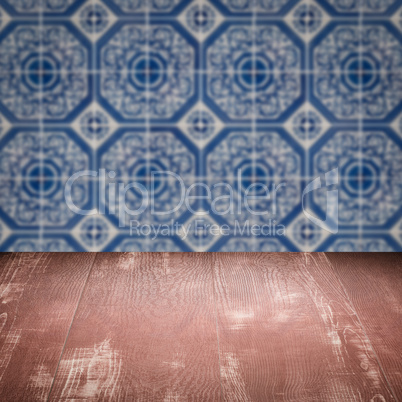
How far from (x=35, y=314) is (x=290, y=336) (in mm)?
489

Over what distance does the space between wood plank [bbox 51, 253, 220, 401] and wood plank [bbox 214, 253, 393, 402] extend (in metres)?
0.03

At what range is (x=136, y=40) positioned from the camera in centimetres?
142

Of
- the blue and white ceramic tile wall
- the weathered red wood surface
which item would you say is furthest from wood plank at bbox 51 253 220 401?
the blue and white ceramic tile wall

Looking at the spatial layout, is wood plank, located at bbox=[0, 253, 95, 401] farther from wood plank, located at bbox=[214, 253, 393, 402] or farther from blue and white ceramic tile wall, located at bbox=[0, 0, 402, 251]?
wood plank, located at bbox=[214, 253, 393, 402]

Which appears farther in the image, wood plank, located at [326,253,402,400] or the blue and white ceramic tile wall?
the blue and white ceramic tile wall

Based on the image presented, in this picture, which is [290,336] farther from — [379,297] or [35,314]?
[35,314]

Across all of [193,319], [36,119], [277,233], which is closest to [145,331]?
[193,319]

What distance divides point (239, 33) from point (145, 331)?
0.77 meters

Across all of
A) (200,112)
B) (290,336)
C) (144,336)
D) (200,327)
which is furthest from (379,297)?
(200,112)

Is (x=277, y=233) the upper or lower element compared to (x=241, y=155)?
lower

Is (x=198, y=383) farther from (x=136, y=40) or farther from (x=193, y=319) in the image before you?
(x=136, y=40)

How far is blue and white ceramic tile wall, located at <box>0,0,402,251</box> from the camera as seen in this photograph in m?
1.42

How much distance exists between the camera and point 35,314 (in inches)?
43.9

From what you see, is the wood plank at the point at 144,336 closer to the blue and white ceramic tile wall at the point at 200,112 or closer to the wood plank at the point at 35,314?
the wood plank at the point at 35,314
